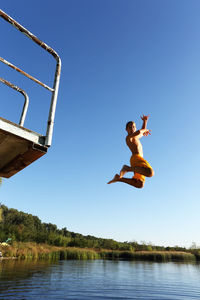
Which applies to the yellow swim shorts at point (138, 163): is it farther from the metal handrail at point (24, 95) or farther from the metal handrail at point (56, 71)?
the metal handrail at point (24, 95)

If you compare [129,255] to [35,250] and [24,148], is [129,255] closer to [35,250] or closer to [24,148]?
[35,250]

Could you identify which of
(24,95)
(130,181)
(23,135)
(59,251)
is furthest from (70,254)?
(23,135)

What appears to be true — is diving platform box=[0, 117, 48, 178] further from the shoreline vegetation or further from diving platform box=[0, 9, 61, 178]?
the shoreline vegetation

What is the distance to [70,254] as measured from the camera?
1185 inches

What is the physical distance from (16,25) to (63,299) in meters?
10.7

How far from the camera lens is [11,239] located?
28.5m

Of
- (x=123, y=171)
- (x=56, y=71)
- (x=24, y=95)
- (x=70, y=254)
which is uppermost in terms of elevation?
(x=56, y=71)

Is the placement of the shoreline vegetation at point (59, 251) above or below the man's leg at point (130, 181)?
below

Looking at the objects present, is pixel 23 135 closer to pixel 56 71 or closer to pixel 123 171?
pixel 56 71

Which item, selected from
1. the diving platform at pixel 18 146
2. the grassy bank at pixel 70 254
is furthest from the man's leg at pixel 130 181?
the grassy bank at pixel 70 254

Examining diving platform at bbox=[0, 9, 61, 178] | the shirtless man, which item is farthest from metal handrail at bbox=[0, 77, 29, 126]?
the shirtless man

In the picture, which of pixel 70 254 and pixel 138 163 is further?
pixel 70 254

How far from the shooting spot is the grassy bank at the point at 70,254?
979 inches

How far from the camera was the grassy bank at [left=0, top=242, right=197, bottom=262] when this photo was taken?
24.9 meters
